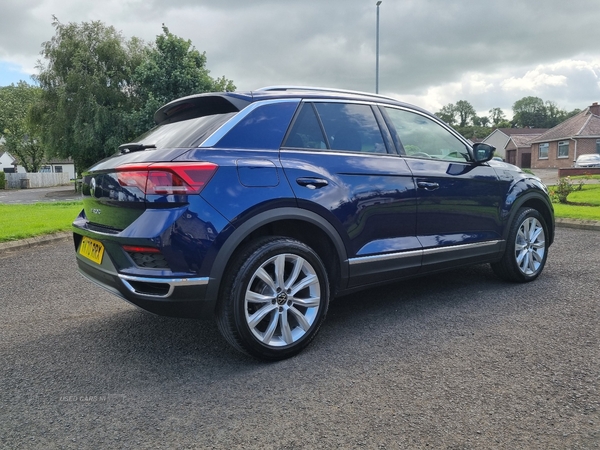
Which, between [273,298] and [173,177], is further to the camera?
[273,298]

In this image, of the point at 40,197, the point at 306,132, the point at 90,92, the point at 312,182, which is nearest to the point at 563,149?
the point at 90,92

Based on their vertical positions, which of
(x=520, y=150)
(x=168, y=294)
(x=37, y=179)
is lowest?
(x=168, y=294)

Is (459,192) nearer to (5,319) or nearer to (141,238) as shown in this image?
(141,238)

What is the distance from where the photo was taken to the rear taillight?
2779 mm

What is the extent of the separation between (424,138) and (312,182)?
4.74ft

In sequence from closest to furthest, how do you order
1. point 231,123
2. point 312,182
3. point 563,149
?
point 231,123, point 312,182, point 563,149

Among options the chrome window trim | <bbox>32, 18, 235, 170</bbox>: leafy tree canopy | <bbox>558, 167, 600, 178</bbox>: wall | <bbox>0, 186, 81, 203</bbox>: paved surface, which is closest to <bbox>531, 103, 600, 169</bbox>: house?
<bbox>558, 167, 600, 178</bbox>: wall

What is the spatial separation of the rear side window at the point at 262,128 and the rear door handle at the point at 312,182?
271 mm

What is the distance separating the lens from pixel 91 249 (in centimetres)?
328

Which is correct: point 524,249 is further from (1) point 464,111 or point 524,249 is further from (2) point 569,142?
(1) point 464,111

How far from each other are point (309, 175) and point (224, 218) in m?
0.71

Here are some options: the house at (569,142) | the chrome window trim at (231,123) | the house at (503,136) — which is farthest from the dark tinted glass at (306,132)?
the house at (503,136)

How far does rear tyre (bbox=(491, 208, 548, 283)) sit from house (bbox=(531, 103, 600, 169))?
148ft

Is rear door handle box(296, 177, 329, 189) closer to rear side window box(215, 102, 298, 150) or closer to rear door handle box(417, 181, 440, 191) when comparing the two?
rear side window box(215, 102, 298, 150)
